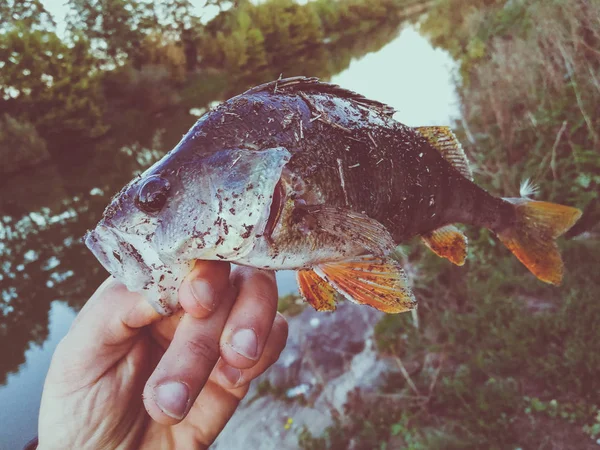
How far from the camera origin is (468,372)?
4.13 m

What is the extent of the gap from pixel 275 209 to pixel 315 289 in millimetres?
418

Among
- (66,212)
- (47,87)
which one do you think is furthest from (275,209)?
(47,87)

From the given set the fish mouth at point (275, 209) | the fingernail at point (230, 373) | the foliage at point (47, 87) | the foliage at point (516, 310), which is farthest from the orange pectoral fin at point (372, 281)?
the foliage at point (47, 87)

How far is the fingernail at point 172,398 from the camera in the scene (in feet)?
4.13

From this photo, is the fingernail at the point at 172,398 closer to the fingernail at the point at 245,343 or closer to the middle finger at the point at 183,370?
the middle finger at the point at 183,370

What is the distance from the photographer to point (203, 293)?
1.38 metres

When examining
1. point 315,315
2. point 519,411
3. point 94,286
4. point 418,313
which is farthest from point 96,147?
point 519,411

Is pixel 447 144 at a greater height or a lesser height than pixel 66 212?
greater

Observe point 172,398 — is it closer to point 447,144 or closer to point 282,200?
point 282,200

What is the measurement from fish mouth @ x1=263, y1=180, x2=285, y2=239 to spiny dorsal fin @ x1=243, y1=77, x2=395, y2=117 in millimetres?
391

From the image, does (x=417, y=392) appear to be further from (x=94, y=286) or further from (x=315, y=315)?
(x=94, y=286)

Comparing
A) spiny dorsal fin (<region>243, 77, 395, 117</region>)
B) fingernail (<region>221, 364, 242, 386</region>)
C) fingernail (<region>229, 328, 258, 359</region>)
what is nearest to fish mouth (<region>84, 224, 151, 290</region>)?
fingernail (<region>229, 328, 258, 359</region>)

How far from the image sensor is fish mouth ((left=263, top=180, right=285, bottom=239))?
1.37m

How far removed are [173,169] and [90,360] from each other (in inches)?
34.9
